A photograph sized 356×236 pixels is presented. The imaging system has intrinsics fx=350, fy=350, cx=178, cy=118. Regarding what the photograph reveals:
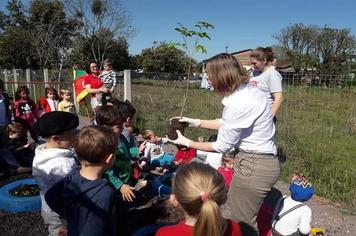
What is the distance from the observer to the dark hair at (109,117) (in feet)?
10.9

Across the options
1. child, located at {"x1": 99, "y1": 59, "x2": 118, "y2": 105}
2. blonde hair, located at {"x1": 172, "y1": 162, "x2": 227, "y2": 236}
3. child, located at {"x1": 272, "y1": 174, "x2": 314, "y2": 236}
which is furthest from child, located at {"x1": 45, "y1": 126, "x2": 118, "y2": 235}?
child, located at {"x1": 99, "y1": 59, "x2": 118, "y2": 105}

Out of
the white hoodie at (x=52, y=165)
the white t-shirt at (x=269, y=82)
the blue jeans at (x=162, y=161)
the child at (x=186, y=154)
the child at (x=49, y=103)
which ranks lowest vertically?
the blue jeans at (x=162, y=161)

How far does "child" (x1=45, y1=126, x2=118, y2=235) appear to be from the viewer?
2.19 m

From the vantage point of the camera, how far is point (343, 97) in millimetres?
5793

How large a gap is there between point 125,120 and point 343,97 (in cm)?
395

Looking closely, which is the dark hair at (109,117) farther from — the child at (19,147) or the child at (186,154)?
the child at (19,147)

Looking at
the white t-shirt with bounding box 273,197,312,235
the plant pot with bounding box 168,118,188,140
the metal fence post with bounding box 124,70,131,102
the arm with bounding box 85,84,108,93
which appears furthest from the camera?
the metal fence post with bounding box 124,70,131,102

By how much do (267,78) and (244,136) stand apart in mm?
2593

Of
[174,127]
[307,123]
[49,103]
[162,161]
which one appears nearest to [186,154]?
[162,161]

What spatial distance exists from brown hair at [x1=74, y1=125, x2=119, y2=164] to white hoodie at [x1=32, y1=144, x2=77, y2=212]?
0.44 m

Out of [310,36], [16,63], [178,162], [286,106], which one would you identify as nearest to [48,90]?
[178,162]

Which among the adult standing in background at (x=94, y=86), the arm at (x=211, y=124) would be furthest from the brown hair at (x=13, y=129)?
the arm at (x=211, y=124)

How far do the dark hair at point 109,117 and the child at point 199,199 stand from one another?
1601 mm

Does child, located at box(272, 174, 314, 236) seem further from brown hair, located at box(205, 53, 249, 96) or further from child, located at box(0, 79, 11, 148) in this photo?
child, located at box(0, 79, 11, 148)
